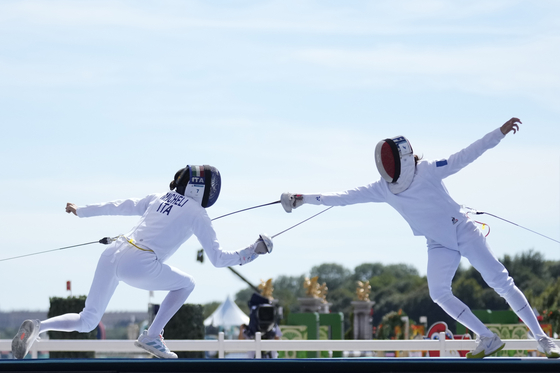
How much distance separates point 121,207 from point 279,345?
10.5 feet

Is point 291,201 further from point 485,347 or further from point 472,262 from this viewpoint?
point 485,347

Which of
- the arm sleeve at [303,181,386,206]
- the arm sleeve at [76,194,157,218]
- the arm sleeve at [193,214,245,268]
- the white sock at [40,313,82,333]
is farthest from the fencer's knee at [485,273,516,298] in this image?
the white sock at [40,313,82,333]

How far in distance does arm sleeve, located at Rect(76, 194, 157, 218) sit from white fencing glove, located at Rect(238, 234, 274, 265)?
0.85 metres

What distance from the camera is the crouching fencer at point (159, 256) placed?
4715mm

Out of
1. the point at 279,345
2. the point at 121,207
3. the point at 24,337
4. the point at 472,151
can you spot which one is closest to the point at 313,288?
the point at 279,345

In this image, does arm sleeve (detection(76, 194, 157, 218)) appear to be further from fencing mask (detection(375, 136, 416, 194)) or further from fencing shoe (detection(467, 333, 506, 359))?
fencing shoe (detection(467, 333, 506, 359))

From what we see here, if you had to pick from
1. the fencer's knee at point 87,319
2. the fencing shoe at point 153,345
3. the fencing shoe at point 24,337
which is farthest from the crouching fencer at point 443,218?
the fencing shoe at point 24,337

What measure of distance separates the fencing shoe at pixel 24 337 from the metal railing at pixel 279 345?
2.63 m

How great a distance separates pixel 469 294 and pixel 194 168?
167 ft

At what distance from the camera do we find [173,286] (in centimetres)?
491

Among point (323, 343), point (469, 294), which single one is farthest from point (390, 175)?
point (469, 294)

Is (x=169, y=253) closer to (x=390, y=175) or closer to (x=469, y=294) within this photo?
(x=390, y=175)

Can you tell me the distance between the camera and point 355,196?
5.26 m

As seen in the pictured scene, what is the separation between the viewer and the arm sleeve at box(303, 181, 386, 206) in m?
5.20
